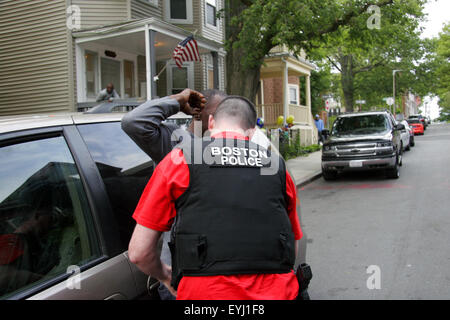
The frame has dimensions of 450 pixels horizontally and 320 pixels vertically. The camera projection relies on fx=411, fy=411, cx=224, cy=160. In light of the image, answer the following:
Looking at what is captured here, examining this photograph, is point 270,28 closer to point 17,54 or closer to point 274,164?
point 17,54

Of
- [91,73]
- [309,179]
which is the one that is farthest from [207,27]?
[309,179]

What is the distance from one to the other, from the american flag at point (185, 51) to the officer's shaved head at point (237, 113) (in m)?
10.0

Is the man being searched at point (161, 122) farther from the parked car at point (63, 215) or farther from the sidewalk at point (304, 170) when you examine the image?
the sidewalk at point (304, 170)

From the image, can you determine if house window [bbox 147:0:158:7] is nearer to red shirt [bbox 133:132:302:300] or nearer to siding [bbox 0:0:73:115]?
siding [bbox 0:0:73:115]

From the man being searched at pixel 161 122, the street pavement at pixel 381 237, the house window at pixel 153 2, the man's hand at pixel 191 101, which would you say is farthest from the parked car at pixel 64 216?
the house window at pixel 153 2

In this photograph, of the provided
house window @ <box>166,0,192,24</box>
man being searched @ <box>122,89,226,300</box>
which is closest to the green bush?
house window @ <box>166,0,192,24</box>

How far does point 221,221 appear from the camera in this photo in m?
1.67

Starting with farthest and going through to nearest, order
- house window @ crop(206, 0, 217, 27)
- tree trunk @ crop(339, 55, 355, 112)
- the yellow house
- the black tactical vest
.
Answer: tree trunk @ crop(339, 55, 355, 112) < the yellow house < house window @ crop(206, 0, 217, 27) < the black tactical vest

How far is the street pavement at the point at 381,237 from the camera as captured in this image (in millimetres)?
4184

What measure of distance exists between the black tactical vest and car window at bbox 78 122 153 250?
536 millimetres

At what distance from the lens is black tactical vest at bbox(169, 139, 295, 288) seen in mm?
1680

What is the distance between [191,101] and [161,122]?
0.86 ft

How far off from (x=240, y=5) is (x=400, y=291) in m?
12.2

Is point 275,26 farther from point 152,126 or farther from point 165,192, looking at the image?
point 165,192
